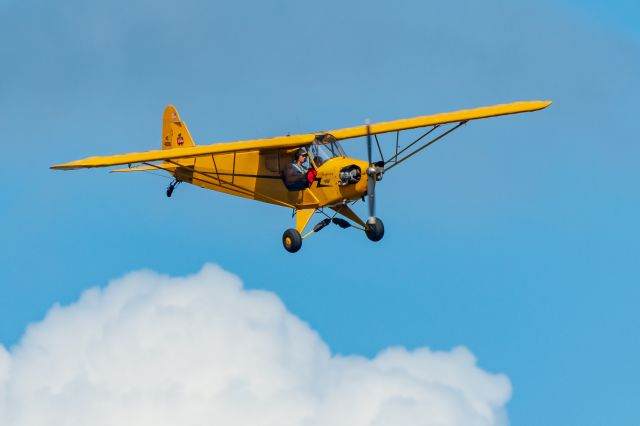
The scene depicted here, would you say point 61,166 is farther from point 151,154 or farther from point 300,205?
point 300,205

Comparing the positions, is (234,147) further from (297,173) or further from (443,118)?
(443,118)

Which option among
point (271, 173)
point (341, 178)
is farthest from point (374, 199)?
point (271, 173)

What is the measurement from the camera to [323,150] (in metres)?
46.6

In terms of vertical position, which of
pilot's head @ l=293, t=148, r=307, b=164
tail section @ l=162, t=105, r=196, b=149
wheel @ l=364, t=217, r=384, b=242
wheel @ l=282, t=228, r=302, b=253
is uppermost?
tail section @ l=162, t=105, r=196, b=149

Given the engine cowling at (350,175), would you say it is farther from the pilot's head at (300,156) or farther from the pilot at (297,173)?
the pilot's head at (300,156)

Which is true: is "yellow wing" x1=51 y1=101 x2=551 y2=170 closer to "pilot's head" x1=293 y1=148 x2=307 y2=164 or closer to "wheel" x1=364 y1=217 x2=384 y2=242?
"pilot's head" x1=293 y1=148 x2=307 y2=164

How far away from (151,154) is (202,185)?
4.88m

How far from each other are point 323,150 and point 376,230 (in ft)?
9.57

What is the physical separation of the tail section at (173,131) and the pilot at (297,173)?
869 centimetres

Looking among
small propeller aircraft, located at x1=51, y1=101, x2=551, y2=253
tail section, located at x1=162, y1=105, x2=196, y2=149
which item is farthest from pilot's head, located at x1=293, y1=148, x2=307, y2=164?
tail section, located at x1=162, y1=105, x2=196, y2=149

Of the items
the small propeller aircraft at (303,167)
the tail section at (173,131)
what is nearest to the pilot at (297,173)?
the small propeller aircraft at (303,167)

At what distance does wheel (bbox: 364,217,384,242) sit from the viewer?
149 feet

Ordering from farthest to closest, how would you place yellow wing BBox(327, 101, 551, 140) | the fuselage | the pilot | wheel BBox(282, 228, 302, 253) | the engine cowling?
yellow wing BBox(327, 101, 551, 140), the pilot, wheel BBox(282, 228, 302, 253), the fuselage, the engine cowling

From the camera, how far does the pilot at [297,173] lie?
1838 inches
